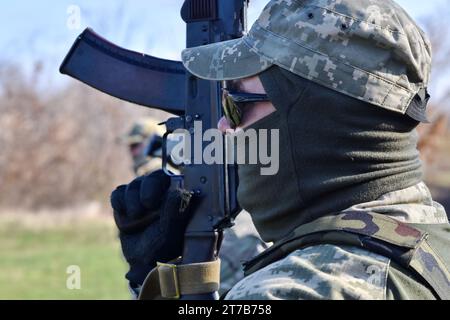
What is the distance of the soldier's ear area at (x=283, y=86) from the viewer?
231 cm

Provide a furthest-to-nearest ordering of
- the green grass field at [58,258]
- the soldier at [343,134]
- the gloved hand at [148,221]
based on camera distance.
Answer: the green grass field at [58,258] → the gloved hand at [148,221] → the soldier at [343,134]

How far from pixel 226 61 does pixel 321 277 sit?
83cm

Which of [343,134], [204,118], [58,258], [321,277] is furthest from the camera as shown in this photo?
[58,258]

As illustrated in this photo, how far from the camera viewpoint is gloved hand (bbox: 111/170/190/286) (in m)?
3.54

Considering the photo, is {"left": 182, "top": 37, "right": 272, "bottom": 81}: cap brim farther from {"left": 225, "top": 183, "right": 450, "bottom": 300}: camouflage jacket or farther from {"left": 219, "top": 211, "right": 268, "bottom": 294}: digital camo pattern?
{"left": 219, "top": 211, "right": 268, "bottom": 294}: digital camo pattern

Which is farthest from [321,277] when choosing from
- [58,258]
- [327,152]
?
[58,258]

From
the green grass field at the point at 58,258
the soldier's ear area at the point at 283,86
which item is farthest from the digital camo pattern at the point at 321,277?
the green grass field at the point at 58,258

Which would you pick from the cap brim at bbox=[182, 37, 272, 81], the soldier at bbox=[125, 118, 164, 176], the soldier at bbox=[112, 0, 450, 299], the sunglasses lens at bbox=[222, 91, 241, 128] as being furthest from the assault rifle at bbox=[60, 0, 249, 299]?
the soldier at bbox=[125, 118, 164, 176]

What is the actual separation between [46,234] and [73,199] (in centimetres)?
906

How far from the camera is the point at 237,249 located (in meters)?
5.34

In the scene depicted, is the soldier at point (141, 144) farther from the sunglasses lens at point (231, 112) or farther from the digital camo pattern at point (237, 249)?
the sunglasses lens at point (231, 112)

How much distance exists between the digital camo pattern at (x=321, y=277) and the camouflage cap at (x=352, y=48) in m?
0.48

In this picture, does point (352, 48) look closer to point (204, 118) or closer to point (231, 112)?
point (231, 112)
